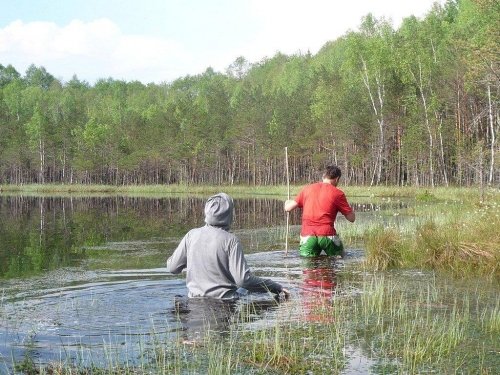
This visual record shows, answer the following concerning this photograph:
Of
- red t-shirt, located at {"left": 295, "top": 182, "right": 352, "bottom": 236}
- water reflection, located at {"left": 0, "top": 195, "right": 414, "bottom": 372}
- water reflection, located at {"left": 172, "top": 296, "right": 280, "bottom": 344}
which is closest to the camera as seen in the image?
water reflection, located at {"left": 0, "top": 195, "right": 414, "bottom": 372}

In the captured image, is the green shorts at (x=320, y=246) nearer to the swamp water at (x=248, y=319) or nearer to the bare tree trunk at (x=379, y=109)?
the swamp water at (x=248, y=319)

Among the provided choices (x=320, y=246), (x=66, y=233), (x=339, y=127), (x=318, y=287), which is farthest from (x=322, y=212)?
(x=339, y=127)

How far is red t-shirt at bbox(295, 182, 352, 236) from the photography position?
13906mm

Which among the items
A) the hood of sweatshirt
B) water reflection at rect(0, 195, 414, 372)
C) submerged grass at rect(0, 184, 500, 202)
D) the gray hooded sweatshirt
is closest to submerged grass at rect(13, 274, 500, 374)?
water reflection at rect(0, 195, 414, 372)

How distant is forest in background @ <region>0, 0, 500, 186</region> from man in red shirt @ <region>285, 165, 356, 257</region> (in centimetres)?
1583

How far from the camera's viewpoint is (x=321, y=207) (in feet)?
45.6

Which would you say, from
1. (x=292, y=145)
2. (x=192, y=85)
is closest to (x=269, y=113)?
(x=292, y=145)

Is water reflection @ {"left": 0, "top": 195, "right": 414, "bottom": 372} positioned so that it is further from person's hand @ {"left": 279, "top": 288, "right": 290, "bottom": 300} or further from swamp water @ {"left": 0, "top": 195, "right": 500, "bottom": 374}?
person's hand @ {"left": 279, "top": 288, "right": 290, "bottom": 300}

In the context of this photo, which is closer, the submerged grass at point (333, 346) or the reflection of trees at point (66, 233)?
the submerged grass at point (333, 346)

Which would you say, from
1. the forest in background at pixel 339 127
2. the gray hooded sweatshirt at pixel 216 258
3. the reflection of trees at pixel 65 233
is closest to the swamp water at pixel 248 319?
the gray hooded sweatshirt at pixel 216 258

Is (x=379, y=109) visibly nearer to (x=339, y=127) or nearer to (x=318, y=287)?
(x=339, y=127)

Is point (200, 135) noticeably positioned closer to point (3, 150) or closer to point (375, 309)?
point (3, 150)

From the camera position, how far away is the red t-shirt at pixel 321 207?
13.9 meters

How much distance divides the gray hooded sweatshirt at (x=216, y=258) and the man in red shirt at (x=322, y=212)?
5384 mm
